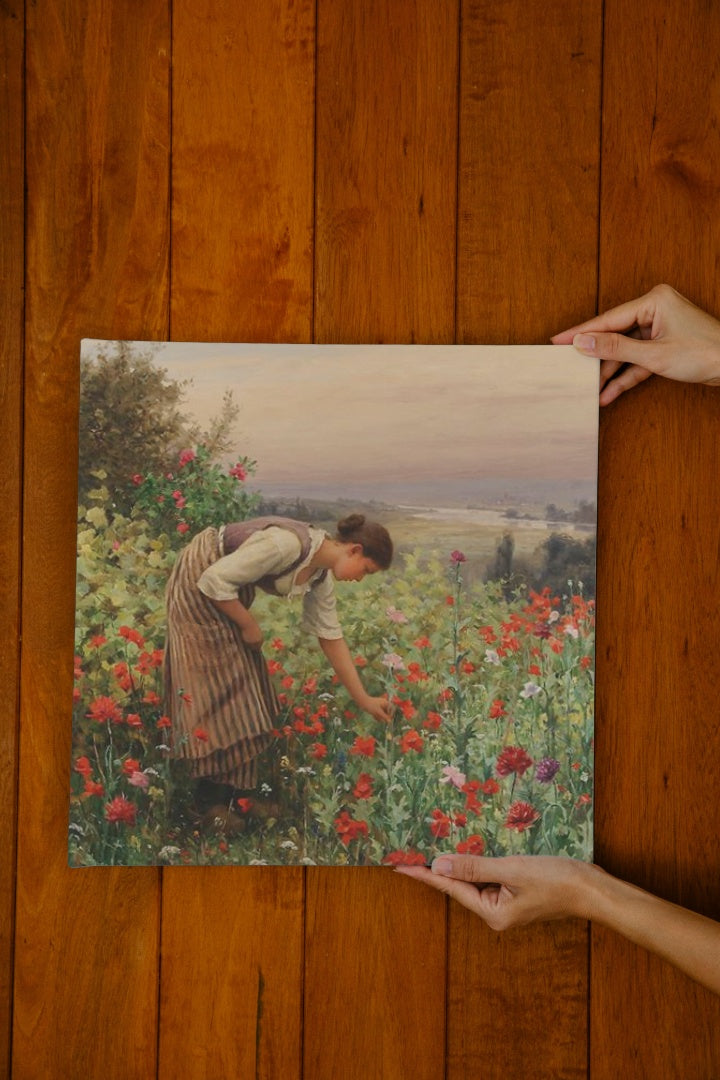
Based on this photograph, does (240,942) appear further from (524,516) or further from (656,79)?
(656,79)

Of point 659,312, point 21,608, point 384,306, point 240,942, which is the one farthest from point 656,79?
point 240,942

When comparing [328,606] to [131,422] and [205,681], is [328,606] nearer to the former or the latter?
[205,681]

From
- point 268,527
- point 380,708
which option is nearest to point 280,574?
point 268,527

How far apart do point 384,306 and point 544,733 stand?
0.41 m

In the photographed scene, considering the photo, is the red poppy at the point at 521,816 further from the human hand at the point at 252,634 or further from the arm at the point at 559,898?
the human hand at the point at 252,634

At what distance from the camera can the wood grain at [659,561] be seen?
754mm

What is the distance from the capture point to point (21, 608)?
75 centimetres

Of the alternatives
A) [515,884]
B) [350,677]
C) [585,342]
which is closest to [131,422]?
[350,677]

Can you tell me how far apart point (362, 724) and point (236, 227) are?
460 mm

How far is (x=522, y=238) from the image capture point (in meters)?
0.76

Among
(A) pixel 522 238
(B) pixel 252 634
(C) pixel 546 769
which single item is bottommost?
(C) pixel 546 769

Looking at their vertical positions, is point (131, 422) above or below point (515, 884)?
above

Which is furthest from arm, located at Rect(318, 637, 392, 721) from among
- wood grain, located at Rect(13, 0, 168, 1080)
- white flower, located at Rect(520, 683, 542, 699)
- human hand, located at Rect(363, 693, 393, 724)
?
wood grain, located at Rect(13, 0, 168, 1080)

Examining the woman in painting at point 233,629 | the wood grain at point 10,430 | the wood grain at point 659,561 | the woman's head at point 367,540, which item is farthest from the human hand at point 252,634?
the wood grain at point 659,561
